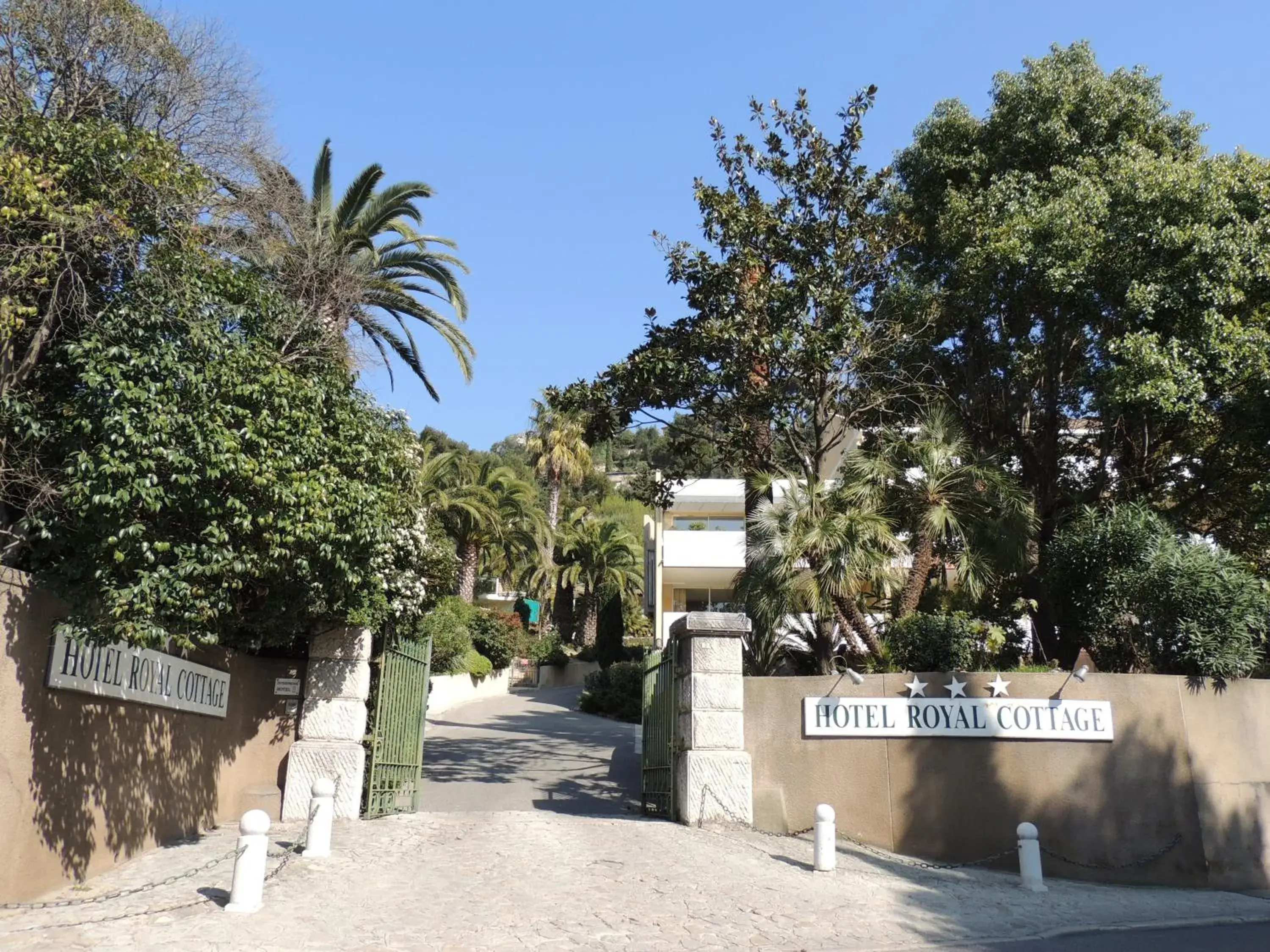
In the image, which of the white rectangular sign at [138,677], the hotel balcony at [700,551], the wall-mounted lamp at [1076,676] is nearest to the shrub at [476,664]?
the hotel balcony at [700,551]

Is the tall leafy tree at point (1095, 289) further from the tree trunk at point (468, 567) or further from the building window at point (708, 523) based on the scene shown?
the tree trunk at point (468, 567)

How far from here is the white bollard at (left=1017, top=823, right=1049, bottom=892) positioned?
9.73 m

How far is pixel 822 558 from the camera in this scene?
1248 centimetres

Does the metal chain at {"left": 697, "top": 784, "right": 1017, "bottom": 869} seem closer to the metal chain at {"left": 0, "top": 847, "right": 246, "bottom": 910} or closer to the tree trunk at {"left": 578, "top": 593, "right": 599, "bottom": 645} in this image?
the metal chain at {"left": 0, "top": 847, "right": 246, "bottom": 910}

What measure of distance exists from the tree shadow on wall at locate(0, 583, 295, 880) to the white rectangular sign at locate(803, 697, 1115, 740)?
6661 millimetres

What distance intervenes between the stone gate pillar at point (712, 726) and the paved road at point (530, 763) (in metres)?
2.23

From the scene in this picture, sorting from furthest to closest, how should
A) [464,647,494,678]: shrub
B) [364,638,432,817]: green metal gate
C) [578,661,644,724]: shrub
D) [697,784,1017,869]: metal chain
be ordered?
[464,647,494,678]: shrub < [578,661,644,724]: shrub < [364,638,432,817]: green metal gate < [697,784,1017,869]: metal chain

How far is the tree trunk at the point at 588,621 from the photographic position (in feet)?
→ 155

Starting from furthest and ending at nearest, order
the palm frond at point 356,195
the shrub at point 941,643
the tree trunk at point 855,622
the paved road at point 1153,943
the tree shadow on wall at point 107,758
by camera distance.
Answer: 1. the palm frond at point 356,195
2. the tree trunk at point 855,622
3. the shrub at point 941,643
4. the paved road at point 1153,943
5. the tree shadow on wall at point 107,758

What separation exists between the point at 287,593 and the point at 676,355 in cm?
724

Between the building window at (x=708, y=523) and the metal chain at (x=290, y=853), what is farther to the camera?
the building window at (x=708, y=523)

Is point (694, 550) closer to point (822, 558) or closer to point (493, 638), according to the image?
point (493, 638)

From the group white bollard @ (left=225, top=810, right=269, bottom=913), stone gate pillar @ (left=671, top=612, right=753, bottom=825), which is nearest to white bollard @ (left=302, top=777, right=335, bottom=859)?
white bollard @ (left=225, top=810, right=269, bottom=913)

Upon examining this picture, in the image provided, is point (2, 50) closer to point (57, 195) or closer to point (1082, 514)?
point (57, 195)
